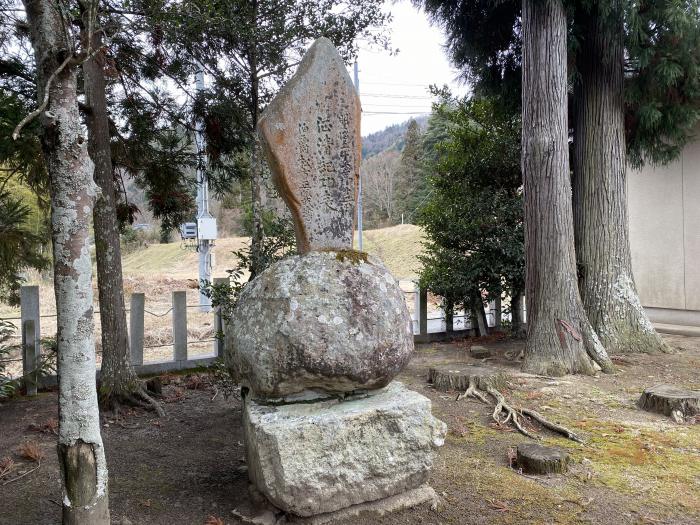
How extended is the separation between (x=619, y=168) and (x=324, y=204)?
600 cm

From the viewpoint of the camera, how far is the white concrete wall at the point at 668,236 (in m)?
10.2

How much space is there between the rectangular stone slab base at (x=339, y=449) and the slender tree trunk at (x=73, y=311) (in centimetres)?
85

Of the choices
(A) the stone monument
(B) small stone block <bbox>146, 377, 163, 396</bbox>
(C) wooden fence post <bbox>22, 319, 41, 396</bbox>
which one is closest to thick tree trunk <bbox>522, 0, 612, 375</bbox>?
(A) the stone monument

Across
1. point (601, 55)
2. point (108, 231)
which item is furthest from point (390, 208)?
point (108, 231)

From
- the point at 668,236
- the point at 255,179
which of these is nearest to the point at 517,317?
the point at 668,236

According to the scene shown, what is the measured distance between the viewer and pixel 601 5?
6.95 m

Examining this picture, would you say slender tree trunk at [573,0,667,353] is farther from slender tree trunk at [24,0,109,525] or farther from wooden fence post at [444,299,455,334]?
slender tree trunk at [24,0,109,525]

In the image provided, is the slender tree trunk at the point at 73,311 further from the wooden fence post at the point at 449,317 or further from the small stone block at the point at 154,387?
the wooden fence post at the point at 449,317

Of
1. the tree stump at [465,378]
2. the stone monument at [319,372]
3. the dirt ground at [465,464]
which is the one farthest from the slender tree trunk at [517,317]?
the stone monument at [319,372]

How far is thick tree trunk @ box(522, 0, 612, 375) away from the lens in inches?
262

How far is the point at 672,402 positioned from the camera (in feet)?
16.6

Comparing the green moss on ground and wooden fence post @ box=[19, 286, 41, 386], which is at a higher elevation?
wooden fence post @ box=[19, 286, 41, 386]

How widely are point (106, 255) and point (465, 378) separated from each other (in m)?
4.09

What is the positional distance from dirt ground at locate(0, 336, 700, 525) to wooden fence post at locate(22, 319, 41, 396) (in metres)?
0.20
